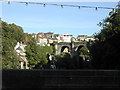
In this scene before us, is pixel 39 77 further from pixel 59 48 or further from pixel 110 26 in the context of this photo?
pixel 59 48

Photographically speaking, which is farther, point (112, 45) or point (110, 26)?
point (110, 26)

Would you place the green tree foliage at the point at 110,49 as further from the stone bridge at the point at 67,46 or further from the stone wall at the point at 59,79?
the stone bridge at the point at 67,46

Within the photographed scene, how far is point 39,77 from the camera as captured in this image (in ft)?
25.2

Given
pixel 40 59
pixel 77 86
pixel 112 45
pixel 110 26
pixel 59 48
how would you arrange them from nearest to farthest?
pixel 77 86 → pixel 112 45 → pixel 110 26 → pixel 40 59 → pixel 59 48

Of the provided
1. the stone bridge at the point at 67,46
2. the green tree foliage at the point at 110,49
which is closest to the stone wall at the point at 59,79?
the green tree foliage at the point at 110,49

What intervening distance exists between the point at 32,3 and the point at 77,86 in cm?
319

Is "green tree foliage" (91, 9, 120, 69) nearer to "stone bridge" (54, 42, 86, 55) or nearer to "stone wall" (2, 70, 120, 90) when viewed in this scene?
"stone wall" (2, 70, 120, 90)

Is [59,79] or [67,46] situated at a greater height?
[67,46]

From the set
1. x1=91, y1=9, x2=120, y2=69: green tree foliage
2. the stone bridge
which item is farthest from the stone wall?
the stone bridge

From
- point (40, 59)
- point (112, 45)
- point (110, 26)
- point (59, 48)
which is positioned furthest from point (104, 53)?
point (59, 48)

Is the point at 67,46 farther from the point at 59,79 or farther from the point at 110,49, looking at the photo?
the point at 59,79

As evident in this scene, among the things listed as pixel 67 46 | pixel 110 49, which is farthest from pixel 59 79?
pixel 67 46

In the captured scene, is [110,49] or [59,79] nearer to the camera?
[59,79]

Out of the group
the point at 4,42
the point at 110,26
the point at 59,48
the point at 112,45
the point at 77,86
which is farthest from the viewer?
the point at 59,48
